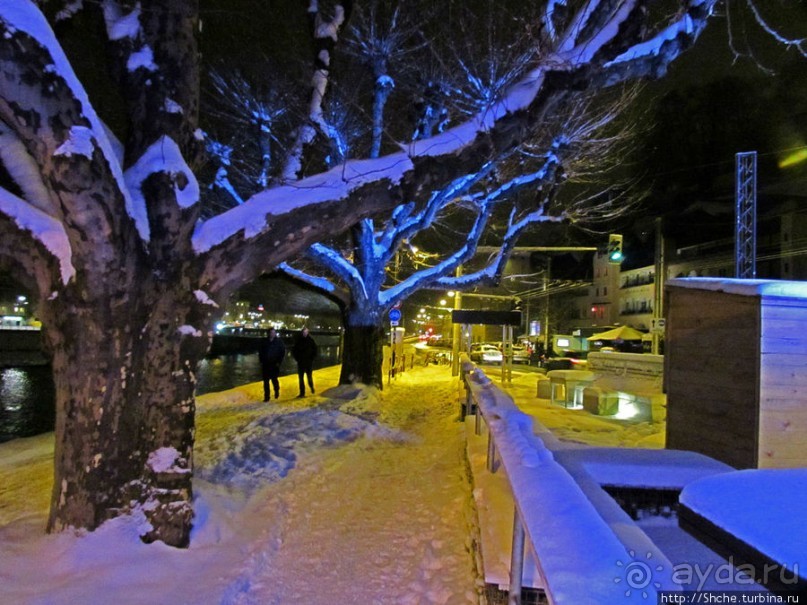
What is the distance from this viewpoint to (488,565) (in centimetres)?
319

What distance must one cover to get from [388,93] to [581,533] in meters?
11.4

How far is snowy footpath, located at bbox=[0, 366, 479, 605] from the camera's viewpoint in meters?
3.38

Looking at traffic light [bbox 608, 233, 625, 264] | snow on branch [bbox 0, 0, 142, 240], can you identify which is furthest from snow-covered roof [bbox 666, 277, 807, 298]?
traffic light [bbox 608, 233, 625, 264]

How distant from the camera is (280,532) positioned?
455cm

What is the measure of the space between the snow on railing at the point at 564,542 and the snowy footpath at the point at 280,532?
3.98 feet

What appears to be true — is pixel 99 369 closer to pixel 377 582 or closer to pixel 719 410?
pixel 377 582

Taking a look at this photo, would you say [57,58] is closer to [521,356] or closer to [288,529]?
[288,529]

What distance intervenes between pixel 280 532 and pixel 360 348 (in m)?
8.73

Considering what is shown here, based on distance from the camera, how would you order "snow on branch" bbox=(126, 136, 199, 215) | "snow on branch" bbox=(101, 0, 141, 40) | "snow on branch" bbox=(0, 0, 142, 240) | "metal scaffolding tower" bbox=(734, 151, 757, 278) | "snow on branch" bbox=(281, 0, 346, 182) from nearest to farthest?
"snow on branch" bbox=(0, 0, 142, 240)
"snow on branch" bbox=(126, 136, 199, 215)
"snow on branch" bbox=(101, 0, 141, 40)
"snow on branch" bbox=(281, 0, 346, 182)
"metal scaffolding tower" bbox=(734, 151, 757, 278)

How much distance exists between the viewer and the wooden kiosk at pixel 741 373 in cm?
561

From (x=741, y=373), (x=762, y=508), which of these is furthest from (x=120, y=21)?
(x=741, y=373)

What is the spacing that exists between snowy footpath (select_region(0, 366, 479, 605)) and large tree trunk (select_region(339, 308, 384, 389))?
4.42 meters

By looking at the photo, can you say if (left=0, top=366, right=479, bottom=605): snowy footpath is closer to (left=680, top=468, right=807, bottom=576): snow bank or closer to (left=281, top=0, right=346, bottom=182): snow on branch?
(left=680, top=468, right=807, bottom=576): snow bank

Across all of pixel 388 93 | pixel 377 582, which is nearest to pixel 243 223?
pixel 377 582
